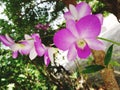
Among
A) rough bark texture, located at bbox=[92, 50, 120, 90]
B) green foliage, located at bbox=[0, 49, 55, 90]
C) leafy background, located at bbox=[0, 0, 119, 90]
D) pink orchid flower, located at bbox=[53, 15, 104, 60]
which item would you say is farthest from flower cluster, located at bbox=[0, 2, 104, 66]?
rough bark texture, located at bbox=[92, 50, 120, 90]

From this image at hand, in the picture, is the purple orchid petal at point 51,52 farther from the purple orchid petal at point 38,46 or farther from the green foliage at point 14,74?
the green foliage at point 14,74

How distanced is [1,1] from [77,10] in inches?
184

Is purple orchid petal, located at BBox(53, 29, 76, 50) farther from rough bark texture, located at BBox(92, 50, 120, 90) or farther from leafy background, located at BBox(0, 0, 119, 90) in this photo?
rough bark texture, located at BBox(92, 50, 120, 90)

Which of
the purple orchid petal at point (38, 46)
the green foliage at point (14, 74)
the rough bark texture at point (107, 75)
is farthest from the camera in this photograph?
the rough bark texture at point (107, 75)

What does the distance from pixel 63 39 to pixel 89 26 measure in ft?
0.16

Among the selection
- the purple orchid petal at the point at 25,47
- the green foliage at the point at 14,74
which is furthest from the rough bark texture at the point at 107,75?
the purple orchid petal at the point at 25,47

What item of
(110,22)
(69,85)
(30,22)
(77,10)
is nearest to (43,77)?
(69,85)

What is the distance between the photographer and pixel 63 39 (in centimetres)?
47

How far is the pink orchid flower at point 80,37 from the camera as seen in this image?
0.46 metres

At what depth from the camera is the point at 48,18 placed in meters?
5.24

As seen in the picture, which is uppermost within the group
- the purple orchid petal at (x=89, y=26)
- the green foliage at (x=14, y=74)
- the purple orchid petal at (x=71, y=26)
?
the green foliage at (x=14, y=74)

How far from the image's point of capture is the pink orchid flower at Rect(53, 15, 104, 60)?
1.50ft

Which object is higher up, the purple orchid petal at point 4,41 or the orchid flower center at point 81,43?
the purple orchid petal at point 4,41

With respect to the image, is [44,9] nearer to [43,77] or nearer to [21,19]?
[21,19]
